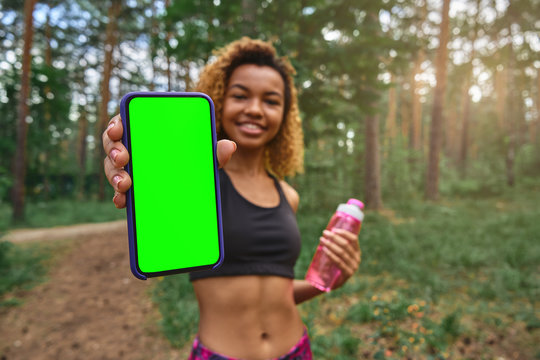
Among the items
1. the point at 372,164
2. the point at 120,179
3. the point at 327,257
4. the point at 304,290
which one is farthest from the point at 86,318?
the point at 372,164

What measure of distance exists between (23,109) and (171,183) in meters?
13.3

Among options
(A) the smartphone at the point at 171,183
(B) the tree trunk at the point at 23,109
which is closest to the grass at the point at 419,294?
(A) the smartphone at the point at 171,183

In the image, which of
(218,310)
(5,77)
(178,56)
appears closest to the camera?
(218,310)

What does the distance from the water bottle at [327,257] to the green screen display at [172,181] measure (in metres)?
0.78

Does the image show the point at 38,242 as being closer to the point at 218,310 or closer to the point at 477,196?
the point at 218,310

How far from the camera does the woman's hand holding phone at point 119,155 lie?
24.9 inches

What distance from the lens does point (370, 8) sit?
200 inches

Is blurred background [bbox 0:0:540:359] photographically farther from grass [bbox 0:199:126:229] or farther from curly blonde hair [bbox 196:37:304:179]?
curly blonde hair [bbox 196:37:304:179]

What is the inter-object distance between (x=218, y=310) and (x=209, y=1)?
496cm

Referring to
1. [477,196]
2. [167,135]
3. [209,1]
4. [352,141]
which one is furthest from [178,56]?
[477,196]

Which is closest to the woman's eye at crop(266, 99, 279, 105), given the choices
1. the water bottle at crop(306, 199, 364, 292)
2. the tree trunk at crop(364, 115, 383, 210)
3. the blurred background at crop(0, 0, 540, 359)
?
the water bottle at crop(306, 199, 364, 292)

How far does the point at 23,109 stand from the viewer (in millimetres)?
10758

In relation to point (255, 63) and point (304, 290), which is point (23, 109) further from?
point (304, 290)

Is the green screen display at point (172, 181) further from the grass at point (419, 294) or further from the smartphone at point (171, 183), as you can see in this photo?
the grass at point (419, 294)
